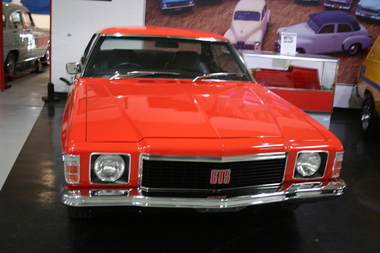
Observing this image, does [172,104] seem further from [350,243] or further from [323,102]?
[323,102]

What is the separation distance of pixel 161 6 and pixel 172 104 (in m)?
4.94

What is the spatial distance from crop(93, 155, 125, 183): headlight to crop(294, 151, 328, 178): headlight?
1107 mm

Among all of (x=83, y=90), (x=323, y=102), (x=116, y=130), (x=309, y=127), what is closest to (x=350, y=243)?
(x=309, y=127)

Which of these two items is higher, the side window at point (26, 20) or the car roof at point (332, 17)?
the car roof at point (332, 17)

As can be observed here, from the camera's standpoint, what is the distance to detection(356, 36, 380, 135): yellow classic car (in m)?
5.46

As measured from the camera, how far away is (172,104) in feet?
9.19

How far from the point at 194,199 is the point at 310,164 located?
0.79m

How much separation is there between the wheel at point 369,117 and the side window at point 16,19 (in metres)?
7.19

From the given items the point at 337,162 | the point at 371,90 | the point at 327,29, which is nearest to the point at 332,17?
the point at 327,29

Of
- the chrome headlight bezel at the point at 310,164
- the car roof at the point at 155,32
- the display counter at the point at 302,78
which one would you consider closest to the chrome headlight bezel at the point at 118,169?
the chrome headlight bezel at the point at 310,164

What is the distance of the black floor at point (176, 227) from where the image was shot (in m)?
2.65

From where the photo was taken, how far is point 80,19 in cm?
716

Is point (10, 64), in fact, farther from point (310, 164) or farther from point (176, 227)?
point (310, 164)

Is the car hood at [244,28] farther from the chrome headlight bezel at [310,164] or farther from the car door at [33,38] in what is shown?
the chrome headlight bezel at [310,164]
